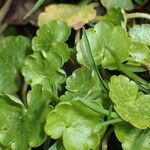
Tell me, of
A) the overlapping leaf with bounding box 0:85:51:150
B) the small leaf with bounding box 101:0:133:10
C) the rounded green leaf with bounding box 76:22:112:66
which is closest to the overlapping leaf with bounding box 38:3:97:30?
the small leaf with bounding box 101:0:133:10

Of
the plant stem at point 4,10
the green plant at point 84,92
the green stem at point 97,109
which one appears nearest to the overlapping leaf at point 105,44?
the green plant at point 84,92

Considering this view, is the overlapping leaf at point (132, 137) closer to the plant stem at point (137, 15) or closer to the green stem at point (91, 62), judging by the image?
the green stem at point (91, 62)

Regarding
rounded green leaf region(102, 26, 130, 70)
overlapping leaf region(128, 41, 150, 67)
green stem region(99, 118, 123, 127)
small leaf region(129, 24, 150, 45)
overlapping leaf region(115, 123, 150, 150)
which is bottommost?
overlapping leaf region(115, 123, 150, 150)

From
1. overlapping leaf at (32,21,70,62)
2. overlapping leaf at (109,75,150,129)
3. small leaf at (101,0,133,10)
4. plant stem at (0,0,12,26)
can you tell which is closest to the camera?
overlapping leaf at (109,75,150,129)

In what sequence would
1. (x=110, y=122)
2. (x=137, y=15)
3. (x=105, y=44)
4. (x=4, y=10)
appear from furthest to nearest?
(x=4, y=10)
(x=137, y=15)
(x=105, y=44)
(x=110, y=122)

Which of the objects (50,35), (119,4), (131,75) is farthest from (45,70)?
(119,4)

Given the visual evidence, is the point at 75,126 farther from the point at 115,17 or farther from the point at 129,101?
the point at 115,17

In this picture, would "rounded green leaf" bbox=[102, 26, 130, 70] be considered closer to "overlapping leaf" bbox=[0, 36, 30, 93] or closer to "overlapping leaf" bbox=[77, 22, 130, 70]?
"overlapping leaf" bbox=[77, 22, 130, 70]
